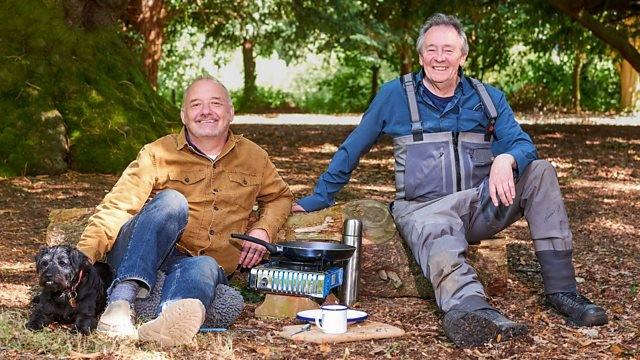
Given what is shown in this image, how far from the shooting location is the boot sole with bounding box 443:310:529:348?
382 centimetres

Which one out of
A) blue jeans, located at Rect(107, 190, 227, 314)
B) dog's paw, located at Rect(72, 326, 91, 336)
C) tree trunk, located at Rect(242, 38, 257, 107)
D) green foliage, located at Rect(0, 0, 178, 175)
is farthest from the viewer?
tree trunk, located at Rect(242, 38, 257, 107)

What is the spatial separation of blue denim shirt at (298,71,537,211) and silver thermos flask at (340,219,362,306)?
302 mm

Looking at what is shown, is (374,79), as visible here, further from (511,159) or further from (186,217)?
(186,217)

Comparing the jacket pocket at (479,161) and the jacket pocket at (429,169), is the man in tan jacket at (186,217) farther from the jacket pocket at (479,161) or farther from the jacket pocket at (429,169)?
the jacket pocket at (479,161)

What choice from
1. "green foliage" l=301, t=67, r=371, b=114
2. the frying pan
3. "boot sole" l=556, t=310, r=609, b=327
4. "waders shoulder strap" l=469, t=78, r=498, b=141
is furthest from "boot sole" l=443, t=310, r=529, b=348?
"green foliage" l=301, t=67, r=371, b=114

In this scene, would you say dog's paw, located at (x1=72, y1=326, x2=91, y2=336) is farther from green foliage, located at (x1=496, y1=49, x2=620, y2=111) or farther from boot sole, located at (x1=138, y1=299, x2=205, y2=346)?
green foliage, located at (x1=496, y1=49, x2=620, y2=111)

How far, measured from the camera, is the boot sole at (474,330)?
12.5 ft

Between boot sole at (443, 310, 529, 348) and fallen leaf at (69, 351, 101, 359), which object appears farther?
boot sole at (443, 310, 529, 348)

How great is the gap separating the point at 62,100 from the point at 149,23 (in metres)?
5.79

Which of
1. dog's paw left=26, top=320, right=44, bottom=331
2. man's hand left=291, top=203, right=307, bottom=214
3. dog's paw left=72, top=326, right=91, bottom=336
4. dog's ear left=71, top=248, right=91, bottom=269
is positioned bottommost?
dog's paw left=72, top=326, right=91, bottom=336

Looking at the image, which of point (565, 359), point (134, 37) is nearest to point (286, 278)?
point (565, 359)

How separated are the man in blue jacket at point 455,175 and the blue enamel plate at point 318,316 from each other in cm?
36

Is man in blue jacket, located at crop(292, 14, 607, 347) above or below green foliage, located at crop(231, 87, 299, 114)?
below

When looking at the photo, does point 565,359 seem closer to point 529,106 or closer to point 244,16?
point 244,16
